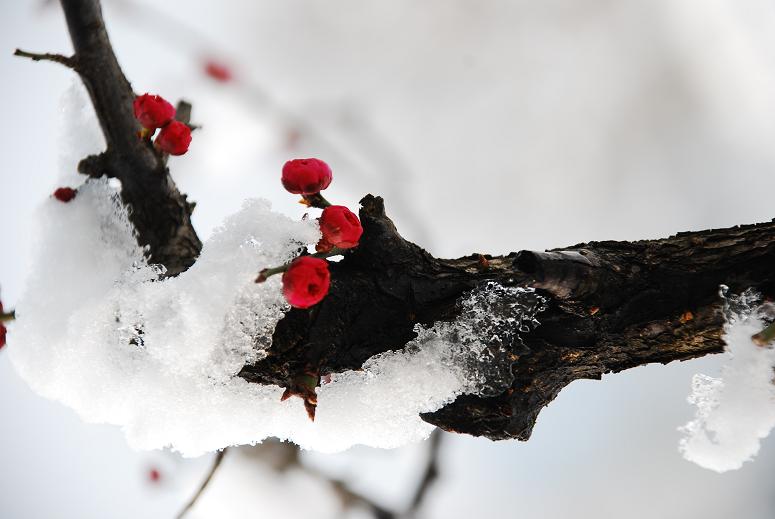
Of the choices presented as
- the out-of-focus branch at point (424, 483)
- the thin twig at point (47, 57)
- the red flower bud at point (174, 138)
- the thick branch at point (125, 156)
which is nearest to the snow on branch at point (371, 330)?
the thick branch at point (125, 156)

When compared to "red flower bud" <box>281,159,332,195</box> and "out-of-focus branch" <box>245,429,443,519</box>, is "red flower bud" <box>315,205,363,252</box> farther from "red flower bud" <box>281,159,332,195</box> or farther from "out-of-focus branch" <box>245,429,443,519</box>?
"out-of-focus branch" <box>245,429,443,519</box>

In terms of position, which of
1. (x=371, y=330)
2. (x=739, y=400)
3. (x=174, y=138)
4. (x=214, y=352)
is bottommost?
(x=214, y=352)

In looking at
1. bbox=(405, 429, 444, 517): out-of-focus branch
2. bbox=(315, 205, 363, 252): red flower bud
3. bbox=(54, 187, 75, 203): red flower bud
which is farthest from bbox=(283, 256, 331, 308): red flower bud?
bbox=(405, 429, 444, 517): out-of-focus branch

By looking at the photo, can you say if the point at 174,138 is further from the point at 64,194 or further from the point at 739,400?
the point at 739,400

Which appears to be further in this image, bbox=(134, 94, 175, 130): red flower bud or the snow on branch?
bbox=(134, 94, 175, 130): red flower bud

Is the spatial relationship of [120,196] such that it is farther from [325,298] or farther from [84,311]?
[325,298]

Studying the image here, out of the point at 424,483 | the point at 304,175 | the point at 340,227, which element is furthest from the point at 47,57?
the point at 424,483
